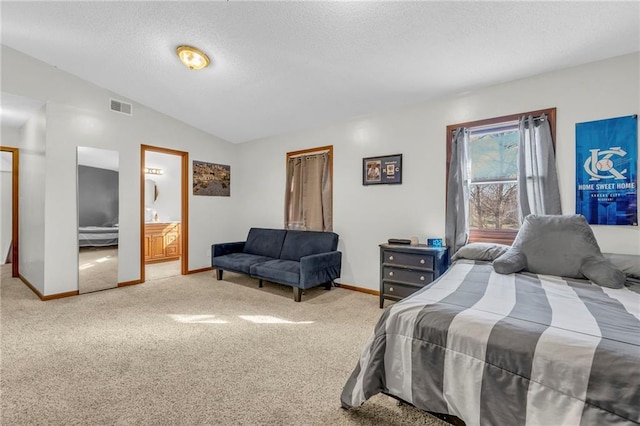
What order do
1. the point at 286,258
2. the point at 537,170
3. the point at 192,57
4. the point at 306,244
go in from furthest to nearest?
the point at 286,258 → the point at 306,244 → the point at 192,57 → the point at 537,170

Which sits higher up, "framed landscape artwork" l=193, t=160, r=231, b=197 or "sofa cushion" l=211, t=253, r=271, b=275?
"framed landscape artwork" l=193, t=160, r=231, b=197

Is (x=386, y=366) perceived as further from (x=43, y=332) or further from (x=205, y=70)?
(x=205, y=70)

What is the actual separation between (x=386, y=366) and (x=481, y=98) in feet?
10.0

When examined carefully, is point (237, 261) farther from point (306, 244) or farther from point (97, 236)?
point (97, 236)

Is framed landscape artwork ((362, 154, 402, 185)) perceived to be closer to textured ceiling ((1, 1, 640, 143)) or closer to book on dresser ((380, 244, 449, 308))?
textured ceiling ((1, 1, 640, 143))

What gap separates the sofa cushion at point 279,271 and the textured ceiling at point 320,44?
2207 millimetres

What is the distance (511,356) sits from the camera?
43.6 inches

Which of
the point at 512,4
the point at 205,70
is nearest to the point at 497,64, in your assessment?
the point at 512,4

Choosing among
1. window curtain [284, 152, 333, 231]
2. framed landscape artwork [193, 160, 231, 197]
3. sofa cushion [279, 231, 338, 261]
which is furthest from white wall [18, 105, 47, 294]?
window curtain [284, 152, 333, 231]

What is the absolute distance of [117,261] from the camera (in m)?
4.26

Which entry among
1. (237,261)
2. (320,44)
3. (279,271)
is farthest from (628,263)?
(237,261)

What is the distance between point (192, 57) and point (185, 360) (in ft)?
9.66

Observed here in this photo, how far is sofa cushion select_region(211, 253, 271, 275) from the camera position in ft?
14.0

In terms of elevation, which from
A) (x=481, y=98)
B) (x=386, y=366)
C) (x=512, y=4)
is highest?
(x=512, y=4)
